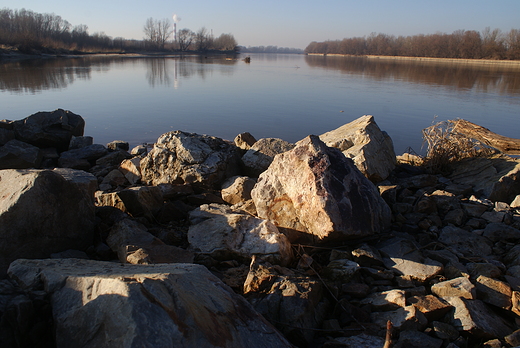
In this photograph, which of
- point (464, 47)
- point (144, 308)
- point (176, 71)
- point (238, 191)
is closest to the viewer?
point (144, 308)

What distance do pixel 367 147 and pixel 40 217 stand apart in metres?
4.30

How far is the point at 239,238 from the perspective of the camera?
3.33 m

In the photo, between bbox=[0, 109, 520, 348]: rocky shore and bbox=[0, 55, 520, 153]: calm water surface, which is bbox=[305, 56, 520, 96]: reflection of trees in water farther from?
bbox=[0, 109, 520, 348]: rocky shore

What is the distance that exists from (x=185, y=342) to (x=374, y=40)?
425 feet

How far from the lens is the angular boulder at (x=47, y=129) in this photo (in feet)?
24.3

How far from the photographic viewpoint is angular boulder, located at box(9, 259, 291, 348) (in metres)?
1.53

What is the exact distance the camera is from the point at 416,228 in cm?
396

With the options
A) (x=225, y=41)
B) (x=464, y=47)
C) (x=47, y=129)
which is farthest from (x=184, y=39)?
(x=47, y=129)

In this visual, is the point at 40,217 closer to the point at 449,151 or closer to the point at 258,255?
the point at 258,255

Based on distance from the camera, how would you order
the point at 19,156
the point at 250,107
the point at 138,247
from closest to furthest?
the point at 138,247, the point at 19,156, the point at 250,107

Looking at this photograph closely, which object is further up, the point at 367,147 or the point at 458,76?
the point at 458,76

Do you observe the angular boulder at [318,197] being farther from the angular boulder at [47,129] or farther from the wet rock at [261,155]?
the angular boulder at [47,129]

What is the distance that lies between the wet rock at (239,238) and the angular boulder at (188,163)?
1.25 meters

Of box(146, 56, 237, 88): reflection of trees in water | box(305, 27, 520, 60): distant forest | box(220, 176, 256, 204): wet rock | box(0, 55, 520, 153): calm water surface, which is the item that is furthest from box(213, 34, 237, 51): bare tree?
box(220, 176, 256, 204): wet rock
